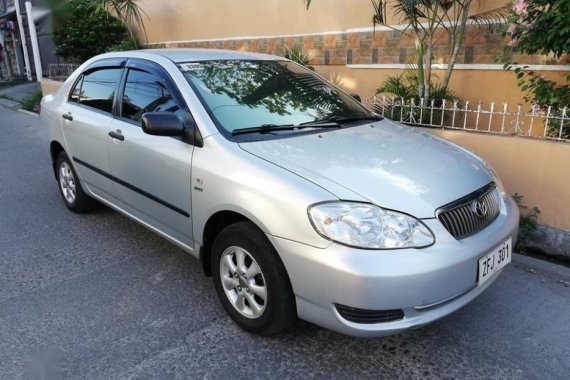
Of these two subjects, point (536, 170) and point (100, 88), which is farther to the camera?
point (100, 88)

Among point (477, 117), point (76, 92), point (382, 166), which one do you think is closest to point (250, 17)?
point (76, 92)

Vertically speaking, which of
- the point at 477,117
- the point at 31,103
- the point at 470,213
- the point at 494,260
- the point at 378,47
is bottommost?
the point at 31,103

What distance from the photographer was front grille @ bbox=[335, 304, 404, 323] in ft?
7.58

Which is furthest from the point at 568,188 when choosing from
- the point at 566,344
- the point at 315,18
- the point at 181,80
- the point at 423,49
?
the point at 315,18

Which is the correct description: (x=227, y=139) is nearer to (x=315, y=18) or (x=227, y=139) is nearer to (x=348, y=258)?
(x=348, y=258)

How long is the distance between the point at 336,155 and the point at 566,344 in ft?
5.69

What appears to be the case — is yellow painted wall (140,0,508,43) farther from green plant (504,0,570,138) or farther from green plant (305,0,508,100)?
green plant (504,0,570,138)

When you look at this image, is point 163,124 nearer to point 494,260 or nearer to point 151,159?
point 151,159

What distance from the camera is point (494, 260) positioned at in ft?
8.69

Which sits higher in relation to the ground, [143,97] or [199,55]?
[199,55]

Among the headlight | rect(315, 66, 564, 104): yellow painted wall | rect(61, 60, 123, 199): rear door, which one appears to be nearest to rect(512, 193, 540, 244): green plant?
rect(315, 66, 564, 104): yellow painted wall

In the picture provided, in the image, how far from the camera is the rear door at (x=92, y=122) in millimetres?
3961

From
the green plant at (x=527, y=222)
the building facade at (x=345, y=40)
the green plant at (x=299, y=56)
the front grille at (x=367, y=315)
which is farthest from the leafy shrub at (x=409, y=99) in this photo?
the front grille at (x=367, y=315)

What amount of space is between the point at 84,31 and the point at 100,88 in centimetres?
891
